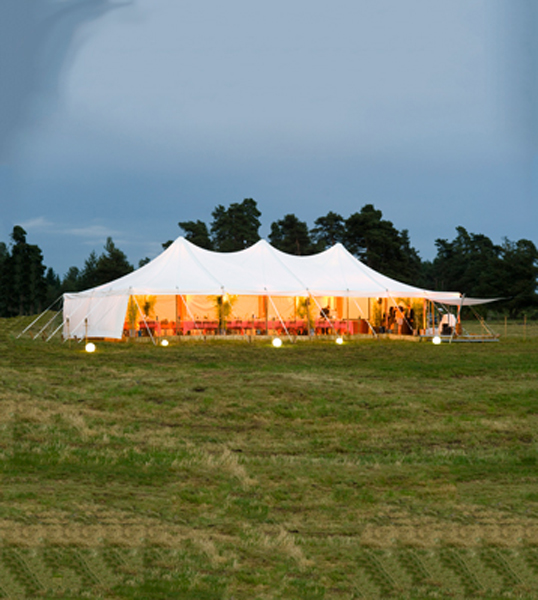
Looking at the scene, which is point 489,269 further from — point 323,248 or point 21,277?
point 21,277

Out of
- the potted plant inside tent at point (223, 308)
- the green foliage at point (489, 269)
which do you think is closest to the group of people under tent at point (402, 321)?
the potted plant inside tent at point (223, 308)

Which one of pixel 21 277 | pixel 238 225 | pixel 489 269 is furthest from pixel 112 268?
pixel 489 269

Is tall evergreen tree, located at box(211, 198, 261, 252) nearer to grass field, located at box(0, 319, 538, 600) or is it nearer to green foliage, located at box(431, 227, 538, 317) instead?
green foliage, located at box(431, 227, 538, 317)

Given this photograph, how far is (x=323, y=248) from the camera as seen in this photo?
189ft

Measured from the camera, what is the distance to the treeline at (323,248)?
4750 cm

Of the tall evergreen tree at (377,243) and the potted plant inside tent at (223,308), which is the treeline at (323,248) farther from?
the potted plant inside tent at (223,308)

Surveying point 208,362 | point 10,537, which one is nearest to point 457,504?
point 10,537

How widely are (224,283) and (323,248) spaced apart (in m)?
34.8

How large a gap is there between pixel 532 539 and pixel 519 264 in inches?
1793

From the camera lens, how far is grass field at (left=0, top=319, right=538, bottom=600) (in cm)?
375

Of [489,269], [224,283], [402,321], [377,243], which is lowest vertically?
[402,321]

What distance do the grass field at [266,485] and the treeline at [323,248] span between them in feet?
115

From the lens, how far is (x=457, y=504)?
209 inches

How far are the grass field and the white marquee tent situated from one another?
10.3 metres
